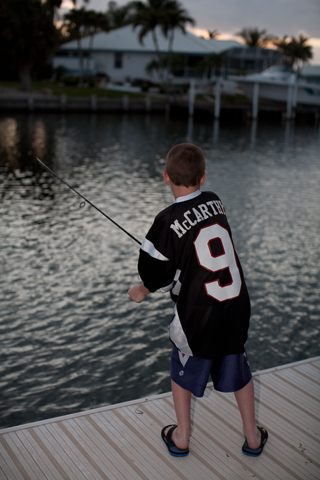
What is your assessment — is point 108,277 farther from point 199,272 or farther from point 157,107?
point 157,107

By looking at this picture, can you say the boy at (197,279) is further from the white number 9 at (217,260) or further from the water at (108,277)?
the water at (108,277)

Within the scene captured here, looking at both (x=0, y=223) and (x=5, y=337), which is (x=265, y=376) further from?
(x=0, y=223)

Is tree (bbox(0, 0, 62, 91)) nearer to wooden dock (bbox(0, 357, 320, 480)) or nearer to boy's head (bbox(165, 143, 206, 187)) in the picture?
wooden dock (bbox(0, 357, 320, 480))

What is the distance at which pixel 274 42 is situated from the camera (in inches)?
2739

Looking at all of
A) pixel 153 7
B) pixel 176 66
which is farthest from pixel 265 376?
pixel 176 66

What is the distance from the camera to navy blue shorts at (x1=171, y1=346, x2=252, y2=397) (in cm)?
313

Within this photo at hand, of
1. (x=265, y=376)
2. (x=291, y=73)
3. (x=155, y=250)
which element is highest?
(x=291, y=73)

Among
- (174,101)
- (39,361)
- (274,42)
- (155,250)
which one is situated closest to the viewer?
(155,250)

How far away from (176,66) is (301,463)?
56.4m

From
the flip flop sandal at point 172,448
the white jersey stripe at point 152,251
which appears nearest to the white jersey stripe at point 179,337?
the white jersey stripe at point 152,251

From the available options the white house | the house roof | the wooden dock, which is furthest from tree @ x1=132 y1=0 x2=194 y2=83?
the wooden dock

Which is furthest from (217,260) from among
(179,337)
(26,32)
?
(26,32)

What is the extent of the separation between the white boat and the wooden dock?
42366mm

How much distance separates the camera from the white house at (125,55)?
57.4m
